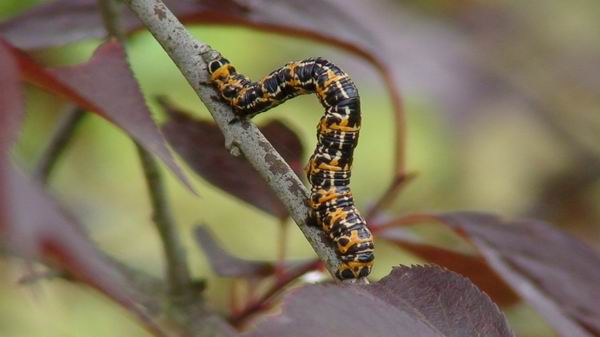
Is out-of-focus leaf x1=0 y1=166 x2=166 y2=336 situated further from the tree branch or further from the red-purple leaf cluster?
the tree branch

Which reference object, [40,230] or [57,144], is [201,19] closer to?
[57,144]

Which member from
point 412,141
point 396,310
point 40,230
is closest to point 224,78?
point 396,310

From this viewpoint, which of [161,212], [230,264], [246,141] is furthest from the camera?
[230,264]

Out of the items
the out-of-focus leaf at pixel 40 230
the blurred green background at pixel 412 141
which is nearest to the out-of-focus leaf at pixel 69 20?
the out-of-focus leaf at pixel 40 230

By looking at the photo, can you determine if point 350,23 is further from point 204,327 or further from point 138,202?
point 138,202

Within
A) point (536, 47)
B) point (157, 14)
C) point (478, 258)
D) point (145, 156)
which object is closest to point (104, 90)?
point (157, 14)

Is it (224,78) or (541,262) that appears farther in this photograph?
(541,262)

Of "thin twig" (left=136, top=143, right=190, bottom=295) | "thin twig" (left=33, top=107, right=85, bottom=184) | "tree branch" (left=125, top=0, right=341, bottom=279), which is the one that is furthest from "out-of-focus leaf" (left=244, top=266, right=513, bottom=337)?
"thin twig" (left=33, top=107, right=85, bottom=184)
